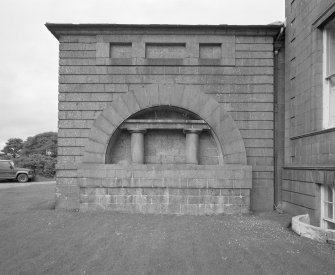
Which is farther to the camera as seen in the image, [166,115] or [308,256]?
[166,115]

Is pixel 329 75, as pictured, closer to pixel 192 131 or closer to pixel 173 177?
pixel 192 131

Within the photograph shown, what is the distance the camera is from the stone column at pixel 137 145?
931 cm

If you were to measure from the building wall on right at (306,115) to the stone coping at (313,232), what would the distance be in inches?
33.6

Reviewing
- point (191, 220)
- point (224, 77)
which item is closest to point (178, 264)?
point (191, 220)

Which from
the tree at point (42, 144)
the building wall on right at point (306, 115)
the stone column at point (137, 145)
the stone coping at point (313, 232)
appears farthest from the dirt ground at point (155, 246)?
the tree at point (42, 144)

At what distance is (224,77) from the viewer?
928 centimetres

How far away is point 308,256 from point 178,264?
8.32ft

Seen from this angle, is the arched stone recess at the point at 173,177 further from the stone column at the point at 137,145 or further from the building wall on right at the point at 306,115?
the building wall on right at the point at 306,115

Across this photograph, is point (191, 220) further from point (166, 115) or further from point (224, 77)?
point (224, 77)

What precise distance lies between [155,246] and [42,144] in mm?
54119

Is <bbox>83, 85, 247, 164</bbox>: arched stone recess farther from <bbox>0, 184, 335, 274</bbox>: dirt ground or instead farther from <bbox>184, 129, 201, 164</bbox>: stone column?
<bbox>0, 184, 335, 274</bbox>: dirt ground

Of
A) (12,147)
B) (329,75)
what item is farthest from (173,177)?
(12,147)

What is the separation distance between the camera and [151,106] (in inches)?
363

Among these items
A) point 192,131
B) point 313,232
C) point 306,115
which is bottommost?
point 313,232
